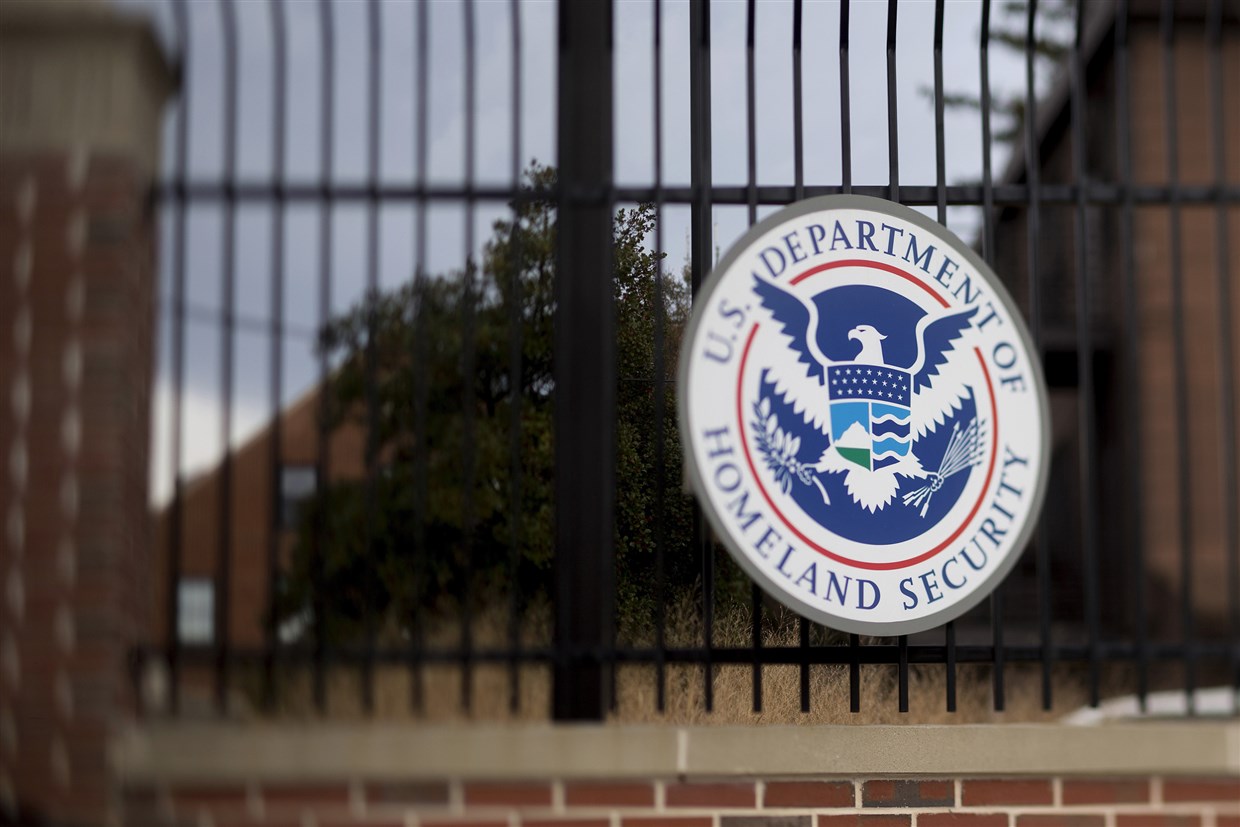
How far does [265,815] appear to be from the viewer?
3.40 meters

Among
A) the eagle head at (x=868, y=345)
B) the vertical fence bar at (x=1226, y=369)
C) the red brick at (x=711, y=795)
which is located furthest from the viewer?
the vertical fence bar at (x=1226, y=369)

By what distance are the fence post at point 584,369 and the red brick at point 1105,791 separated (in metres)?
1.44

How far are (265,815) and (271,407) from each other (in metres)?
1.16

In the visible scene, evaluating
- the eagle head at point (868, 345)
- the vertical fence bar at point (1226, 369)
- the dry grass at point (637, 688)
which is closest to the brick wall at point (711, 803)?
the dry grass at point (637, 688)

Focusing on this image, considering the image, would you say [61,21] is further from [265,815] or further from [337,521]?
[265,815]

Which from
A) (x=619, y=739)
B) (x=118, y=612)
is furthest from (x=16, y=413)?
(x=619, y=739)

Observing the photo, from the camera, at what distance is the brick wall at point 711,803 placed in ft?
11.2

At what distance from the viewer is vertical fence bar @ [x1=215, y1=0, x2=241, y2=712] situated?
3521 millimetres

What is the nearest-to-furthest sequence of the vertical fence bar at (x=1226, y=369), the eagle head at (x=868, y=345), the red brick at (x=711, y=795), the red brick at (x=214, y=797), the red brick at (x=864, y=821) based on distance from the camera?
1. the red brick at (x=214, y=797)
2. the red brick at (x=711, y=795)
3. the red brick at (x=864, y=821)
4. the eagle head at (x=868, y=345)
5. the vertical fence bar at (x=1226, y=369)

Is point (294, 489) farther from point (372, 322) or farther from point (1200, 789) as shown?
point (1200, 789)

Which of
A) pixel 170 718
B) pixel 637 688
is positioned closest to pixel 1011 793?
pixel 637 688

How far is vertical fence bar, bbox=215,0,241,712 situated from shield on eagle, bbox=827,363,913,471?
178cm

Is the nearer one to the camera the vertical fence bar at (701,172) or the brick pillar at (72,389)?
the brick pillar at (72,389)

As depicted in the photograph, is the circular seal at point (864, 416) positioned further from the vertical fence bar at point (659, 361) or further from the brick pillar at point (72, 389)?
the brick pillar at point (72, 389)
